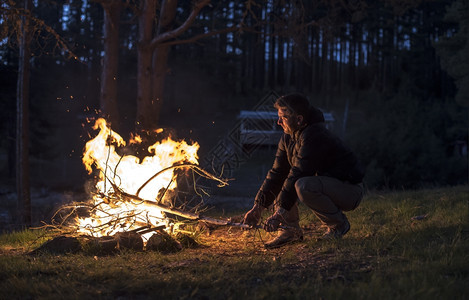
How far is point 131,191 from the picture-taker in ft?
20.6

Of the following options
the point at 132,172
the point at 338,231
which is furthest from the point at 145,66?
the point at 338,231

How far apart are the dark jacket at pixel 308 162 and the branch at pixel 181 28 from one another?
5.67m

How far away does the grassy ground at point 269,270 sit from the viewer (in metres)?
3.59

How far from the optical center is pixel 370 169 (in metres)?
19.2

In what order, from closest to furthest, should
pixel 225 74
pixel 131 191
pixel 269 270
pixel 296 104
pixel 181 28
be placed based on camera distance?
pixel 269 270, pixel 296 104, pixel 131 191, pixel 181 28, pixel 225 74

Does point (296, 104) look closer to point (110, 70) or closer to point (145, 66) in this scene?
point (145, 66)

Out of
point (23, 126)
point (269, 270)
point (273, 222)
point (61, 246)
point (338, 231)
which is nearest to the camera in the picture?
point (269, 270)

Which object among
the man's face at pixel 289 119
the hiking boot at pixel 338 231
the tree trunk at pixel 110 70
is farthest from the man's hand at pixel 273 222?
the tree trunk at pixel 110 70

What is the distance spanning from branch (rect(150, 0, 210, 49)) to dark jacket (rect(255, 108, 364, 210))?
567 cm

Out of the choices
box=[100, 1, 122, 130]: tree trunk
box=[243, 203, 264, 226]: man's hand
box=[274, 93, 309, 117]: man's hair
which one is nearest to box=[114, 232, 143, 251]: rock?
box=[243, 203, 264, 226]: man's hand

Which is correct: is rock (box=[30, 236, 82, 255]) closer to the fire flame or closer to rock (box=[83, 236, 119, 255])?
rock (box=[83, 236, 119, 255])

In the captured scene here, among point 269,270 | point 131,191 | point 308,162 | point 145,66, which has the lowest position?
point 269,270

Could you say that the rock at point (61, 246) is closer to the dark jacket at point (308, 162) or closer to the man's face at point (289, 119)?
the dark jacket at point (308, 162)

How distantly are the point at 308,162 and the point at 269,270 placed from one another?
54.2 inches
